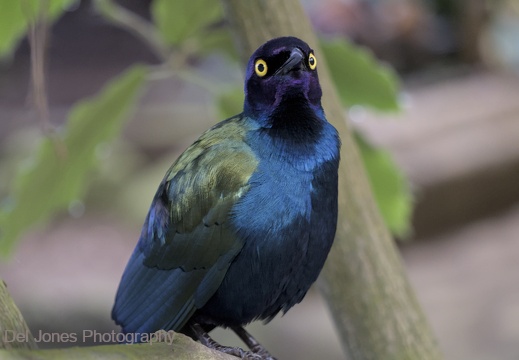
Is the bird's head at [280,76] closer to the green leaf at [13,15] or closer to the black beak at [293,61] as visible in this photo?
the black beak at [293,61]

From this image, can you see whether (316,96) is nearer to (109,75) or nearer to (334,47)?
(334,47)

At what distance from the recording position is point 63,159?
1.89 metres

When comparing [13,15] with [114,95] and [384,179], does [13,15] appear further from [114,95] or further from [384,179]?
[384,179]

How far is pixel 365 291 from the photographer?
1.86 meters

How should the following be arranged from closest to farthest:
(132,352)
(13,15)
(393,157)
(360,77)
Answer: (132,352) → (13,15) → (360,77) → (393,157)

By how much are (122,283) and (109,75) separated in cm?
709

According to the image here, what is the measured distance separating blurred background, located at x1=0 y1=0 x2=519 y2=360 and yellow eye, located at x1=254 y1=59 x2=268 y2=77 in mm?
3434

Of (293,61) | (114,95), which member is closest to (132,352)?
(293,61)

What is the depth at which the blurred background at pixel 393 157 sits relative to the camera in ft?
18.5

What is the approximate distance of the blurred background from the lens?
5.65 meters

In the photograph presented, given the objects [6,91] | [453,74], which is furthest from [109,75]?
[453,74]

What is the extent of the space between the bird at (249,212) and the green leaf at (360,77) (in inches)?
14.3

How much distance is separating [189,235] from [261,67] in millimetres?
389

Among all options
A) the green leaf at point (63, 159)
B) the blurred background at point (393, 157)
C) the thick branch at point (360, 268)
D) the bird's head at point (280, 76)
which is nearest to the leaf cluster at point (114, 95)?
the green leaf at point (63, 159)
